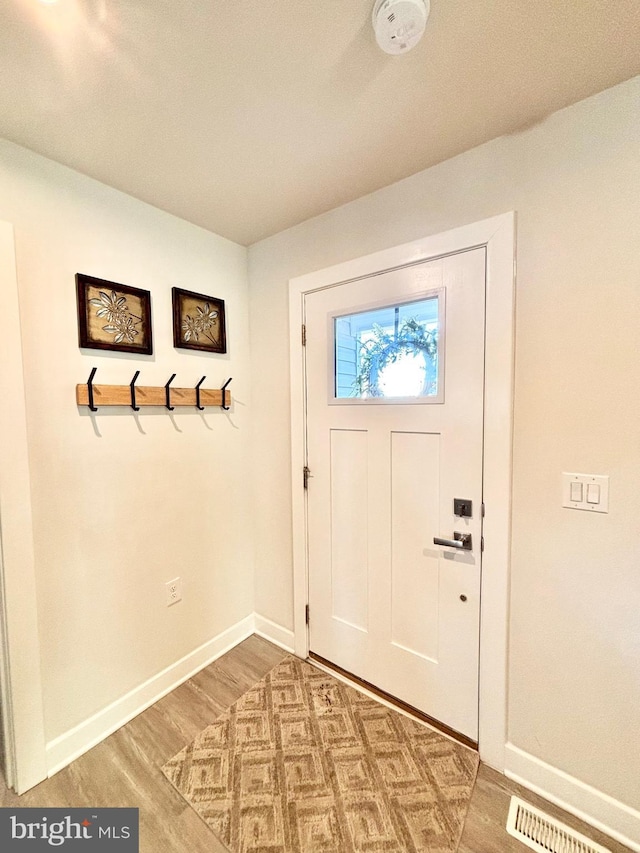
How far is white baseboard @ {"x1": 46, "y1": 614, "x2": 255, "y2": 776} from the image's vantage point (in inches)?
52.6

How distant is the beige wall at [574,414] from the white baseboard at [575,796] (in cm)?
3

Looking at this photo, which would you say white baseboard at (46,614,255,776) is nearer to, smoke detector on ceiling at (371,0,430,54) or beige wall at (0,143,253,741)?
beige wall at (0,143,253,741)

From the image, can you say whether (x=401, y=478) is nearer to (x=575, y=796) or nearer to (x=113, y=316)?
(x=575, y=796)

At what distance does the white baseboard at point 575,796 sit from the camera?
3.54 feet

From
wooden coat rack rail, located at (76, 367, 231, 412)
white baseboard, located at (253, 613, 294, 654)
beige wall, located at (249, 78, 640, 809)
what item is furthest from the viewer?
white baseboard, located at (253, 613, 294, 654)

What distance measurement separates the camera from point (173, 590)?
1720 millimetres

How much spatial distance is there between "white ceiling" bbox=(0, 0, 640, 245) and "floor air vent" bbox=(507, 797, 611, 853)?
2.30m

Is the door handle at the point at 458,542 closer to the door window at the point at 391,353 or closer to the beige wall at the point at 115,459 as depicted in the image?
the door window at the point at 391,353

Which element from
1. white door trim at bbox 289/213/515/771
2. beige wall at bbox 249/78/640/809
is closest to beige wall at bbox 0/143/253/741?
white door trim at bbox 289/213/515/771

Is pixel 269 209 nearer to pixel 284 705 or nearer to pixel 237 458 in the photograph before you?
pixel 237 458

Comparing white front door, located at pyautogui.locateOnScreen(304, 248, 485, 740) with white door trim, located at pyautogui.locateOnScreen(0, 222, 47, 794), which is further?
white front door, located at pyautogui.locateOnScreen(304, 248, 485, 740)

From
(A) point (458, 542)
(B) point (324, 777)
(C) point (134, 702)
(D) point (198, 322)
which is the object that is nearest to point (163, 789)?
(C) point (134, 702)

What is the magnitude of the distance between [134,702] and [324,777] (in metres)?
0.91

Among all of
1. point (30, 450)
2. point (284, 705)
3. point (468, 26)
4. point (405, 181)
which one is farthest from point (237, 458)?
point (468, 26)
